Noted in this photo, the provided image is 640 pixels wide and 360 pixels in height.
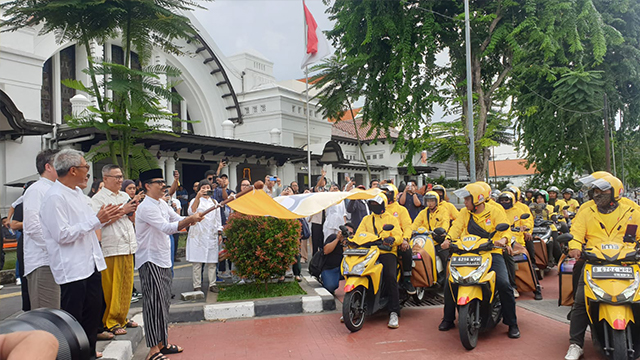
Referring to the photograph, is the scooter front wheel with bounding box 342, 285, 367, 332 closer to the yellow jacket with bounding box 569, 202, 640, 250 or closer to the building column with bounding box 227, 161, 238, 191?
the yellow jacket with bounding box 569, 202, 640, 250

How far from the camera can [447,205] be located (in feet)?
27.2

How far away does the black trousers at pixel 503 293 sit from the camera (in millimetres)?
5629

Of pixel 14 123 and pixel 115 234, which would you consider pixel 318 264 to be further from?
pixel 14 123

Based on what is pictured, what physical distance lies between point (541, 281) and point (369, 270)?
16.8ft

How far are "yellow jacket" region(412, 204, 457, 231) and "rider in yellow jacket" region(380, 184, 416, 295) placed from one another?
108 cm

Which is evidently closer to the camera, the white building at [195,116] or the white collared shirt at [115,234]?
the white collared shirt at [115,234]

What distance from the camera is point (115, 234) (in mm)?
5594

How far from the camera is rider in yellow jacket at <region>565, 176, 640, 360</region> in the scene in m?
4.83

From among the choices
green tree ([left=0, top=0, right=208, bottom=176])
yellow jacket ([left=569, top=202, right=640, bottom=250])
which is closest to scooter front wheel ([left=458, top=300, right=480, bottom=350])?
yellow jacket ([left=569, top=202, right=640, bottom=250])

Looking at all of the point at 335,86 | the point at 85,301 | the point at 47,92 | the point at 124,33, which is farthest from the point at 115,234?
the point at 335,86

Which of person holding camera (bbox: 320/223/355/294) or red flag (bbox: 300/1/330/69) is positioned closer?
person holding camera (bbox: 320/223/355/294)

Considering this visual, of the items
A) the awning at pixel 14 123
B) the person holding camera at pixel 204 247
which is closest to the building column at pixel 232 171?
the awning at pixel 14 123

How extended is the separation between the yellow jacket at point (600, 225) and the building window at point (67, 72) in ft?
56.6

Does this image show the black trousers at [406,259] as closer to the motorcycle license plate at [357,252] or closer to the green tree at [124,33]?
the motorcycle license plate at [357,252]
